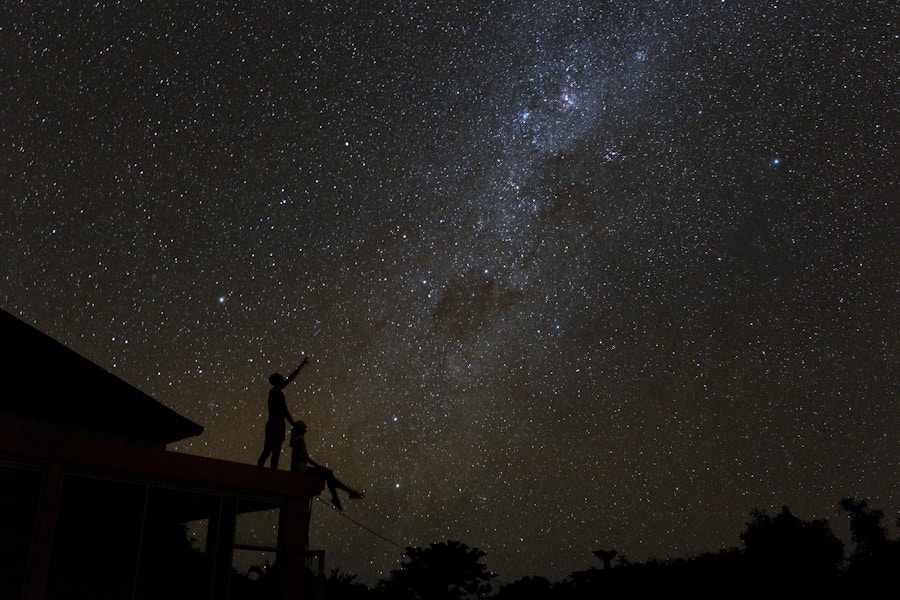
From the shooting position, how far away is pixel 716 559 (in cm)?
2969

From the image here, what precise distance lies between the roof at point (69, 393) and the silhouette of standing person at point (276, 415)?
3.87m

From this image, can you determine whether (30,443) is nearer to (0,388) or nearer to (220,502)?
(220,502)

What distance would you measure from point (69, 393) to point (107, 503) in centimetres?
440

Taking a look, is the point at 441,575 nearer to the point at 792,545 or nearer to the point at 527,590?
the point at 527,590

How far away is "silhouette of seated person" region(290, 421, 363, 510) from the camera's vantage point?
9297 millimetres

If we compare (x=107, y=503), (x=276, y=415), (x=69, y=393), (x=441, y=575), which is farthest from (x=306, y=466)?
(x=441, y=575)

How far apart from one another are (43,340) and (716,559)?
26.7m

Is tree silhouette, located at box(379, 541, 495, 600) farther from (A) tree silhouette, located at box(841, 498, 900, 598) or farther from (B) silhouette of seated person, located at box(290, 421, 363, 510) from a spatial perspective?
(B) silhouette of seated person, located at box(290, 421, 363, 510)

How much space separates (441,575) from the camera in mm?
33969

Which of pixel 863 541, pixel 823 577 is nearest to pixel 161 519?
pixel 823 577

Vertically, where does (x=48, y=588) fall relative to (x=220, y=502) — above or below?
below

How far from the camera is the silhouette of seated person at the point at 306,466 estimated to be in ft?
30.5

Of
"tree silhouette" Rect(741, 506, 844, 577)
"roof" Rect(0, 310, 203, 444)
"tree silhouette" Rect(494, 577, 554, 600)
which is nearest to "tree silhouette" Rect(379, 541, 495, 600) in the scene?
"tree silhouette" Rect(494, 577, 554, 600)

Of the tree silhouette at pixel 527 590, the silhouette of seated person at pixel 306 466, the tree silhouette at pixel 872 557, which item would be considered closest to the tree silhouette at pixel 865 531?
the tree silhouette at pixel 872 557
